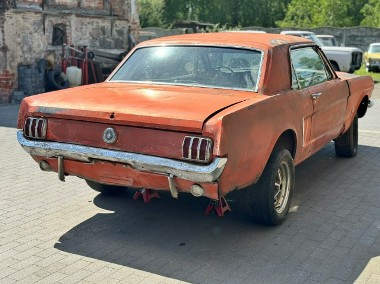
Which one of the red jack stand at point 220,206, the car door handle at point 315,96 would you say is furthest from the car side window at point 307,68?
the red jack stand at point 220,206

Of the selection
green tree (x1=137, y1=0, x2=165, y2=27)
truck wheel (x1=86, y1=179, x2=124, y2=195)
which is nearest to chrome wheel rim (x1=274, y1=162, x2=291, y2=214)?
truck wheel (x1=86, y1=179, x2=124, y2=195)

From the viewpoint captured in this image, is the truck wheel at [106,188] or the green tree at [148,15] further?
the green tree at [148,15]

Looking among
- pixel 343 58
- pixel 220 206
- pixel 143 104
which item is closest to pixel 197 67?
pixel 143 104

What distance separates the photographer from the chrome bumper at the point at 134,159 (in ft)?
12.5

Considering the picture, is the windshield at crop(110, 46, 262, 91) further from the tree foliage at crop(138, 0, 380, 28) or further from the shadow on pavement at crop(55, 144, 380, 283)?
the tree foliage at crop(138, 0, 380, 28)

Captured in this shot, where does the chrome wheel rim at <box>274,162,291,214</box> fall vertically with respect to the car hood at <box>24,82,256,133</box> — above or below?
below

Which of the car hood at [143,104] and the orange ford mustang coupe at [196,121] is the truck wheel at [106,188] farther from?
the car hood at [143,104]

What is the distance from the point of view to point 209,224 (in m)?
4.87

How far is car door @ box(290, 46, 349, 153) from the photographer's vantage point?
550cm

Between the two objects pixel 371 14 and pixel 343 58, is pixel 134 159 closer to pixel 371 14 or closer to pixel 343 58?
pixel 343 58

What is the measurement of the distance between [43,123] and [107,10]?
14.1 m

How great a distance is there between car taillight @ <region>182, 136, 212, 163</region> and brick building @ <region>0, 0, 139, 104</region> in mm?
10802

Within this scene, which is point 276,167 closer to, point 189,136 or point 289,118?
point 289,118

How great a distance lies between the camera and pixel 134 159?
13.2 feet
